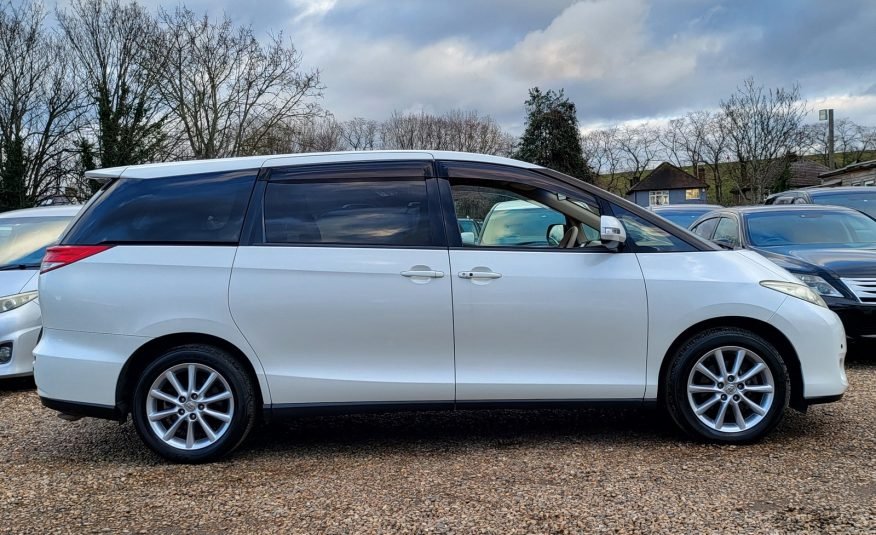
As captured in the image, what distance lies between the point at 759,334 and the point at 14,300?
19.8 feet

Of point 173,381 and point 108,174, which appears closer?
point 173,381

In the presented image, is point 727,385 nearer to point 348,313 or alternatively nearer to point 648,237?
point 648,237

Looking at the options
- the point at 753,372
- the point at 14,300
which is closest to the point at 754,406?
the point at 753,372

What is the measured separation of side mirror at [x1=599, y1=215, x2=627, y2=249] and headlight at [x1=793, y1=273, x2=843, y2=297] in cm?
297

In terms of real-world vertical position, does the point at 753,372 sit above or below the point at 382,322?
below

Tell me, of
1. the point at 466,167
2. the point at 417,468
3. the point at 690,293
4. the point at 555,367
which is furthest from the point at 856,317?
the point at 417,468

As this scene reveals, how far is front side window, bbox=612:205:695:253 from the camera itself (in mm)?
4086

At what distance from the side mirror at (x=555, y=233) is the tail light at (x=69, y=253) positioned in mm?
2698

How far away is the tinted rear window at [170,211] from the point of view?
13.3 ft

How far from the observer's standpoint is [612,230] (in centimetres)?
388

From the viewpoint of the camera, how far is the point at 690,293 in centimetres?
396

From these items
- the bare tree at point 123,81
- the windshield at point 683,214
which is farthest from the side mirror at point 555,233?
the bare tree at point 123,81

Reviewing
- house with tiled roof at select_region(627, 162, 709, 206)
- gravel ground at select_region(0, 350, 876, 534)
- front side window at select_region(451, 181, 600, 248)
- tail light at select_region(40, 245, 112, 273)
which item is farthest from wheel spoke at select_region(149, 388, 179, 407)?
house with tiled roof at select_region(627, 162, 709, 206)

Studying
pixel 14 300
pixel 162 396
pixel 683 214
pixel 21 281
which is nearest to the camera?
pixel 162 396
